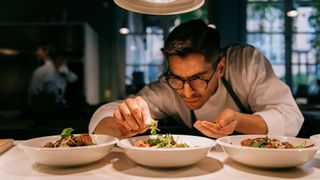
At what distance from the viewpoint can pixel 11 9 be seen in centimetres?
314

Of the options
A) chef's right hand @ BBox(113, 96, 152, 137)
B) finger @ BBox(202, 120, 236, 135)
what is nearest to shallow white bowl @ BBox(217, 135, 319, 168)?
finger @ BBox(202, 120, 236, 135)

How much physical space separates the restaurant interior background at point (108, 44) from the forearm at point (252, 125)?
1.70 meters

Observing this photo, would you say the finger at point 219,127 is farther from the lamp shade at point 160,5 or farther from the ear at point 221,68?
the ear at point 221,68

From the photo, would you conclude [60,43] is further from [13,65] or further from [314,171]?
[314,171]

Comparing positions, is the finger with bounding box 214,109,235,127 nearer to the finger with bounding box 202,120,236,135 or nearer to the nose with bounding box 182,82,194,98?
the finger with bounding box 202,120,236,135

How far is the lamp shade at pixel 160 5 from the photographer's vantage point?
1.16 meters

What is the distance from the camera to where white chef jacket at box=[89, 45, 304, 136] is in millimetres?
1350

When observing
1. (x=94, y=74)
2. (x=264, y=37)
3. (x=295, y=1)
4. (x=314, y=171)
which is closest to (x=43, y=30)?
(x=94, y=74)

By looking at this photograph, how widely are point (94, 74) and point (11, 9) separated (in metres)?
1.02

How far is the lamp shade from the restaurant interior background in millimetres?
1641

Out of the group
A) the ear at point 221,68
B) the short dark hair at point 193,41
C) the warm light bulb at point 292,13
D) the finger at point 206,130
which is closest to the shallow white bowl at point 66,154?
the finger at point 206,130

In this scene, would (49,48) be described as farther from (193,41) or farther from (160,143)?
(160,143)

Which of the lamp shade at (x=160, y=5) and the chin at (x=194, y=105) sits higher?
the lamp shade at (x=160, y=5)

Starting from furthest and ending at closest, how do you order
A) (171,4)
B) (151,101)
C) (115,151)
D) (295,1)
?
1. (295,1)
2. (151,101)
3. (171,4)
4. (115,151)
